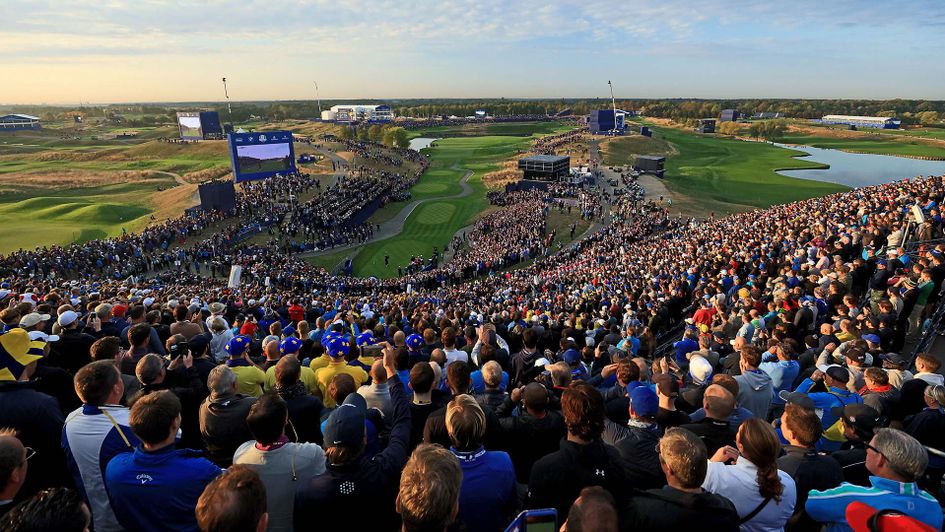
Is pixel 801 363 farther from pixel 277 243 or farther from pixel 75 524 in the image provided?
pixel 277 243

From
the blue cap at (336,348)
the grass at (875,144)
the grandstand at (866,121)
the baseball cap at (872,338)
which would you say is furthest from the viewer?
the grandstand at (866,121)

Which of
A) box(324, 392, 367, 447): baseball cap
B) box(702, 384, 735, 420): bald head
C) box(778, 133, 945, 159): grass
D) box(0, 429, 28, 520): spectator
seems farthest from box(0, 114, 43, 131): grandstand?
box(778, 133, 945, 159): grass

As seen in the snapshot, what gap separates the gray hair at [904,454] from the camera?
3.21 m

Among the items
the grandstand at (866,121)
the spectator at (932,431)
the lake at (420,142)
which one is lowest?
the spectator at (932,431)

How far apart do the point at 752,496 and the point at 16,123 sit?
735 ft

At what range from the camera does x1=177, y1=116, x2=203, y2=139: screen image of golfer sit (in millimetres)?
95062

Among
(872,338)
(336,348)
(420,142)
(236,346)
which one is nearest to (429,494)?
(336,348)

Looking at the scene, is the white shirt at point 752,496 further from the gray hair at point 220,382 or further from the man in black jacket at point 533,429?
the gray hair at point 220,382

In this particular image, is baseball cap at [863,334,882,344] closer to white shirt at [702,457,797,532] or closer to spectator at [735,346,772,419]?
spectator at [735,346,772,419]

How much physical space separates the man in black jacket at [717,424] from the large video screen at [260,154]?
49.1 meters

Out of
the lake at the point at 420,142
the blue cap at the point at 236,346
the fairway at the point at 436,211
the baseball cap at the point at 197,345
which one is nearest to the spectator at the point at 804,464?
the blue cap at the point at 236,346

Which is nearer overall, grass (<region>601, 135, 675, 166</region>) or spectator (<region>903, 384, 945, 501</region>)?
spectator (<region>903, 384, 945, 501</region>)

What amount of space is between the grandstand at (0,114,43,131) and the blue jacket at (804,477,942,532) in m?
220

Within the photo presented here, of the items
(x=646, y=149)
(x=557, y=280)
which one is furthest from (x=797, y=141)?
(x=557, y=280)
